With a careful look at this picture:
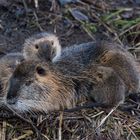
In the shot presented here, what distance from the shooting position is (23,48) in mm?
7348

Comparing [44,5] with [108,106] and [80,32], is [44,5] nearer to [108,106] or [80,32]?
[80,32]

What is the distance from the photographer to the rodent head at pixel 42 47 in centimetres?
707

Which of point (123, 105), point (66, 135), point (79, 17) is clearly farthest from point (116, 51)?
point (79, 17)

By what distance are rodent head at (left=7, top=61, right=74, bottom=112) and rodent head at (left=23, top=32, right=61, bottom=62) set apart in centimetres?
56

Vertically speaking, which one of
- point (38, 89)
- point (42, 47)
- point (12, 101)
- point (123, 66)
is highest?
point (42, 47)

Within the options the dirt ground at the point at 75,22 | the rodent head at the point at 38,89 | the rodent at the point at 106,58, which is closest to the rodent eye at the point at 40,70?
the rodent head at the point at 38,89

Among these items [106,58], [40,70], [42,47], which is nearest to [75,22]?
[42,47]

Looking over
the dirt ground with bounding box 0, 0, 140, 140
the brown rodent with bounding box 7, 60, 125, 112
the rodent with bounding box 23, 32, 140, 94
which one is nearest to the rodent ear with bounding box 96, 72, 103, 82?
the brown rodent with bounding box 7, 60, 125, 112

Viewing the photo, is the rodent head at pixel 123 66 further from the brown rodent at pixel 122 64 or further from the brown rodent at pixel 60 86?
the brown rodent at pixel 60 86

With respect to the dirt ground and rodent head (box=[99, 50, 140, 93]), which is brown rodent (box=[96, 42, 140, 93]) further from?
the dirt ground

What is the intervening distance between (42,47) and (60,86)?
0.85 m

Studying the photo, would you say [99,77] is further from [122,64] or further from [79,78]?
[122,64]

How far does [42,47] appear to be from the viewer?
7.21 m

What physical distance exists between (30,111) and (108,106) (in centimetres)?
77
